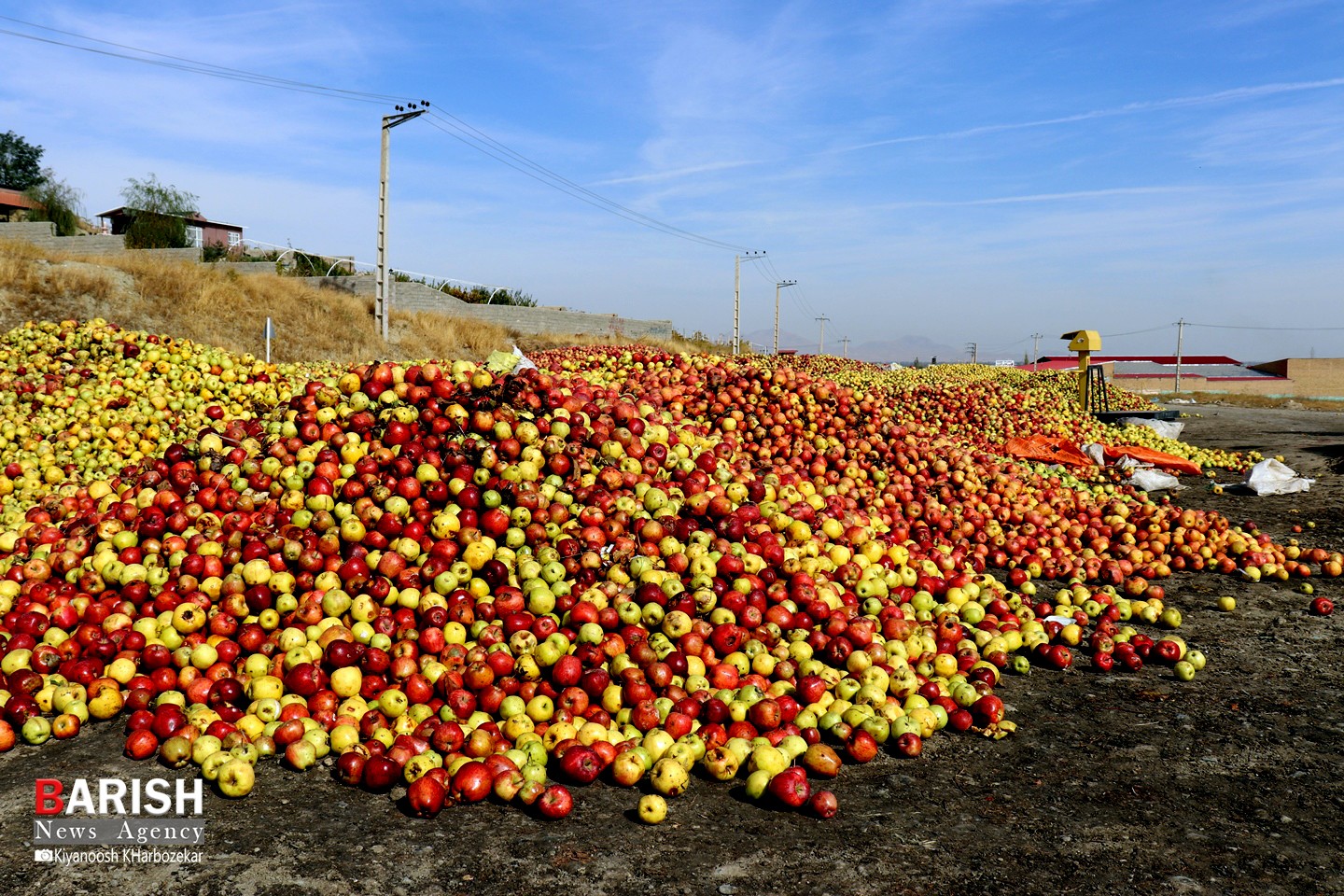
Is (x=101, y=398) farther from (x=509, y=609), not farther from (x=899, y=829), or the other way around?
(x=899, y=829)

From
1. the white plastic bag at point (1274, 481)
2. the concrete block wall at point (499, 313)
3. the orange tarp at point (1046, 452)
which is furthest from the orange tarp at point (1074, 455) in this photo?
the concrete block wall at point (499, 313)

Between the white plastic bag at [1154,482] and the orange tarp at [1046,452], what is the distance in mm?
914

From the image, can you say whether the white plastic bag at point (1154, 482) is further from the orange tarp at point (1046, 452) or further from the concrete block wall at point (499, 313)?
the concrete block wall at point (499, 313)

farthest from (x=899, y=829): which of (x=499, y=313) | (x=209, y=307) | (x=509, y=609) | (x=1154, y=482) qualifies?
(x=499, y=313)

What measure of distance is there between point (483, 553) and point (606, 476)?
1.27 metres

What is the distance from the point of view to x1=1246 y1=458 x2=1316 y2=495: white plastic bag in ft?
40.5

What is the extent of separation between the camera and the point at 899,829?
376 cm

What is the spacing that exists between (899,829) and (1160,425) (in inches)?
768

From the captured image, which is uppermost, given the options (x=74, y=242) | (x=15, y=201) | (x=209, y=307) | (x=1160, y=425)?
(x=15, y=201)

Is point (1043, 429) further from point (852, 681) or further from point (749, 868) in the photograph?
point (749, 868)

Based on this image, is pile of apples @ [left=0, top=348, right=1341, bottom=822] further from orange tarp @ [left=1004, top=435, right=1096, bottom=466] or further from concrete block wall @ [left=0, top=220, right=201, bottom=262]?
concrete block wall @ [left=0, top=220, right=201, bottom=262]

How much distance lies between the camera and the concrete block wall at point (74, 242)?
31.5m

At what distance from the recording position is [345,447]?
6297mm

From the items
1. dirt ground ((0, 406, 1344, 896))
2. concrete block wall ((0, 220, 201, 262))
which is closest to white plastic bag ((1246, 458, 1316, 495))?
dirt ground ((0, 406, 1344, 896))
